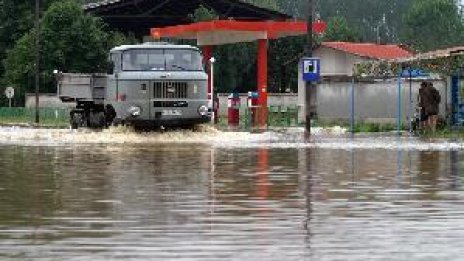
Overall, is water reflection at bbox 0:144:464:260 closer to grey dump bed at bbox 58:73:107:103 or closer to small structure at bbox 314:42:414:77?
grey dump bed at bbox 58:73:107:103

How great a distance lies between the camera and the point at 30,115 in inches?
2623

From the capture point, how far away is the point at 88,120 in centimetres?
Result: 3969

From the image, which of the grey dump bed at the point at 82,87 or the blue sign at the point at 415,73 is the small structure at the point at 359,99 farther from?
the grey dump bed at the point at 82,87

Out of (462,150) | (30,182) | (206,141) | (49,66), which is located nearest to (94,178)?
(30,182)

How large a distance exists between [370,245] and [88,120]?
3083 centimetres

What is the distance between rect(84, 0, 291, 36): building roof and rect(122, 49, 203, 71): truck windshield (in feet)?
150

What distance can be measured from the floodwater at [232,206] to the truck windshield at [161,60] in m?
9.12

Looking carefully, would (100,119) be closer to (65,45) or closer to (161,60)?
(161,60)

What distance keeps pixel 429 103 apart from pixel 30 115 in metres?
35.9

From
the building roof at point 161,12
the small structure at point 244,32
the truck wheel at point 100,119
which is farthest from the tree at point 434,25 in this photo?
the truck wheel at point 100,119

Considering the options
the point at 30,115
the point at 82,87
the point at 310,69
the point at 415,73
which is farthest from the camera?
the point at 30,115

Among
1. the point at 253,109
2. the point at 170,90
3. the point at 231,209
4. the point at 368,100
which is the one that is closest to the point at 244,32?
the point at 253,109

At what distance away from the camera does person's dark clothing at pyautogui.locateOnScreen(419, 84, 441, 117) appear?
115 feet

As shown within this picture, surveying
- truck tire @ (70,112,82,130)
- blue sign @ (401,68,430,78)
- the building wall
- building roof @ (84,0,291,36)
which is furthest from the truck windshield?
building roof @ (84,0,291,36)
